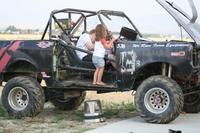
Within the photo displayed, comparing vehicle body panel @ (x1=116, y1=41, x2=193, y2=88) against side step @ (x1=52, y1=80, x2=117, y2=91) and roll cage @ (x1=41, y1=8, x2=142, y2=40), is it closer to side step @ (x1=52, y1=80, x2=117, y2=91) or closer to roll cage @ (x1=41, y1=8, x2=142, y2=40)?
side step @ (x1=52, y1=80, x2=117, y2=91)

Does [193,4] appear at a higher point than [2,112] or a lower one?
higher

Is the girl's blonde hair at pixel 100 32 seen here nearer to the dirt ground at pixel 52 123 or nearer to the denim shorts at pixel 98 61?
the denim shorts at pixel 98 61

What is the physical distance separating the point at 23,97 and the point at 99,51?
1.84 meters

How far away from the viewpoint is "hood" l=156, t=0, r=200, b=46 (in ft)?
33.4

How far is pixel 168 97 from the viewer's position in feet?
31.8

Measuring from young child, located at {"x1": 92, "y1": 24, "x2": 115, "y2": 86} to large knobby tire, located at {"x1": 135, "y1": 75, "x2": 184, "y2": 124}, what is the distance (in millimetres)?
862

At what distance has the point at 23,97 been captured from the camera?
11.0m

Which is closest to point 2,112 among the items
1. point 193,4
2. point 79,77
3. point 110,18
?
point 79,77

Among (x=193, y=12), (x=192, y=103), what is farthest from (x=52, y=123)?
(x=193, y=12)

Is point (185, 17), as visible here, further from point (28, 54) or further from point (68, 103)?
point (68, 103)

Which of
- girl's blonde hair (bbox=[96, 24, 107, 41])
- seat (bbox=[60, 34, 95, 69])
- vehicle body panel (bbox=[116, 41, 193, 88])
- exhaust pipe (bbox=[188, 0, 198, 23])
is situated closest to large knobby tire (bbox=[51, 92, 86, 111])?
seat (bbox=[60, 34, 95, 69])

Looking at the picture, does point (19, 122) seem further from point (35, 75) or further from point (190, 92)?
point (190, 92)

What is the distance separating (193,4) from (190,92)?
1697 millimetres

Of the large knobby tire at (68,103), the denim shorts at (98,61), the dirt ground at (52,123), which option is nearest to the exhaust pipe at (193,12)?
the denim shorts at (98,61)
